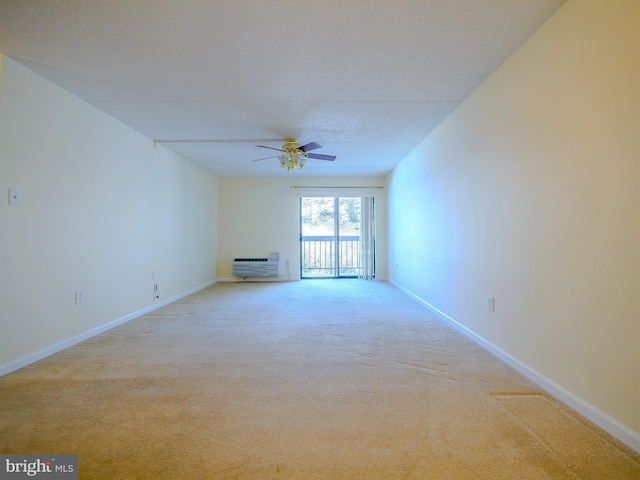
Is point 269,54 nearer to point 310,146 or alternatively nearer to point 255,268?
point 310,146

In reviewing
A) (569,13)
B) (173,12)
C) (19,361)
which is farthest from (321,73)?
(19,361)

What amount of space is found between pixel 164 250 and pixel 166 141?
4.93 feet

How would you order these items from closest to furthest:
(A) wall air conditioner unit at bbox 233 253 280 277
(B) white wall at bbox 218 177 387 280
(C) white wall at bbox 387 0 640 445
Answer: (C) white wall at bbox 387 0 640 445 < (A) wall air conditioner unit at bbox 233 253 280 277 < (B) white wall at bbox 218 177 387 280

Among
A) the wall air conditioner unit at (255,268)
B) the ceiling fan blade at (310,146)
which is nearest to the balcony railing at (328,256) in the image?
the wall air conditioner unit at (255,268)

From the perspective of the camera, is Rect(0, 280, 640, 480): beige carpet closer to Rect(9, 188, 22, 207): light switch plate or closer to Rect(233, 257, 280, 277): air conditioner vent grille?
Rect(9, 188, 22, 207): light switch plate

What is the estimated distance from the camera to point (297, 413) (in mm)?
1684

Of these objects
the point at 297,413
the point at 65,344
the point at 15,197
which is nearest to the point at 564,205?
the point at 297,413

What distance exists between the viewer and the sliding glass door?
717 cm

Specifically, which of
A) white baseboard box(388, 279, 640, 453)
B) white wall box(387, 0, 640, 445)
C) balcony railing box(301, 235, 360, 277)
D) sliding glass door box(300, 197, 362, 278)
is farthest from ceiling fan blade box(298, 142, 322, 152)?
balcony railing box(301, 235, 360, 277)

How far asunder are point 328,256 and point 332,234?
564 mm

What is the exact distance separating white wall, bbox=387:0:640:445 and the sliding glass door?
423 centimetres

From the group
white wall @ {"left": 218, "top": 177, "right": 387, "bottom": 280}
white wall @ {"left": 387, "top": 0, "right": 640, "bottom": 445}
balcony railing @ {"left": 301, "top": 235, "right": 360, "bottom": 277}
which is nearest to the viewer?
white wall @ {"left": 387, "top": 0, "right": 640, "bottom": 445}

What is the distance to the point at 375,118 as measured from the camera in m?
3.44

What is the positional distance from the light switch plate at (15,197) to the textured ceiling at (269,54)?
95 cm
